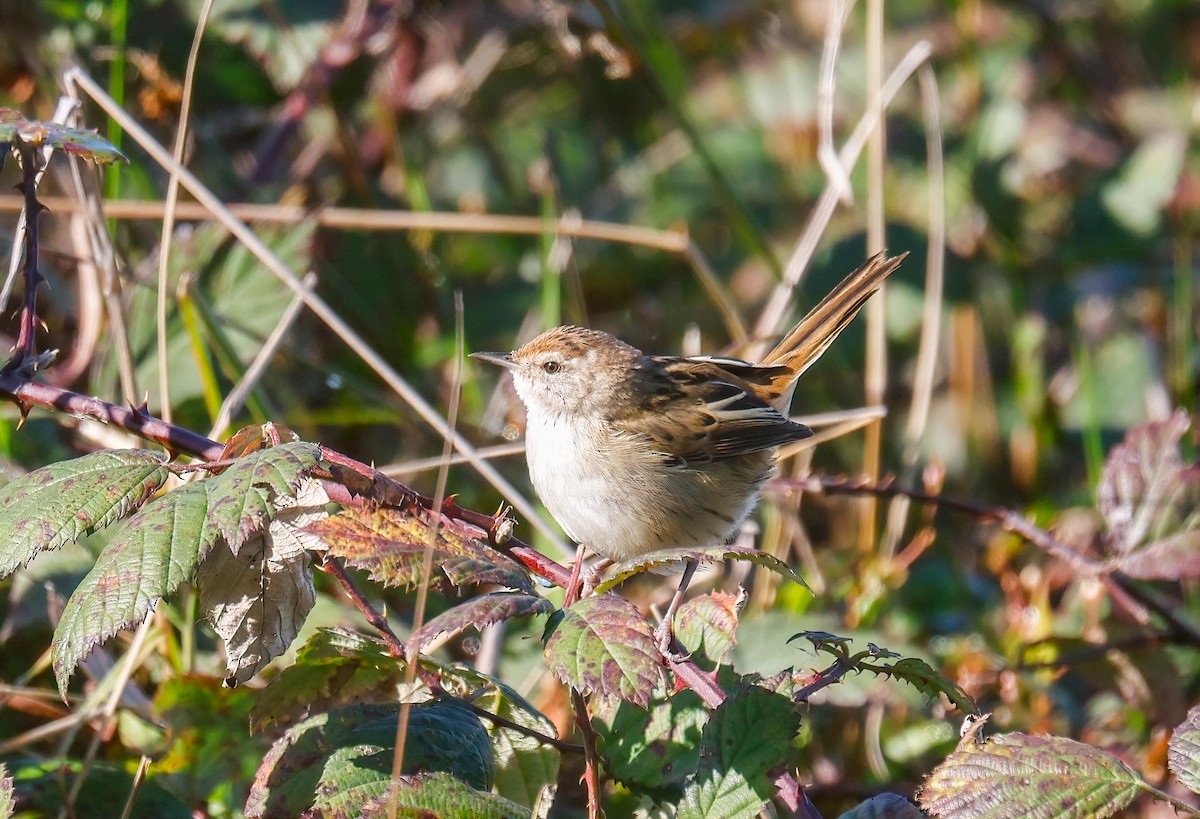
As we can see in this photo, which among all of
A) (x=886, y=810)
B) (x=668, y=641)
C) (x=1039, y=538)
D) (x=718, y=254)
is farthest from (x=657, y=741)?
(x=718, y=254)

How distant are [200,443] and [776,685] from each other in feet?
3.18

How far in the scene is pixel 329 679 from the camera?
209cm

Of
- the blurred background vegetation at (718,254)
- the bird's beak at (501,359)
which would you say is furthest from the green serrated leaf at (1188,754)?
the bird's beak at (501,359)

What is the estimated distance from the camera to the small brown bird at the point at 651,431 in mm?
2996

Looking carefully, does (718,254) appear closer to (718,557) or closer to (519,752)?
(519,752)

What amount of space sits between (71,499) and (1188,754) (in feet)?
5.30

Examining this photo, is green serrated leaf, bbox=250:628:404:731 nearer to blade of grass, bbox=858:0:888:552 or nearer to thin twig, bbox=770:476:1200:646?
thin twig, bbox=770:476:1200:646

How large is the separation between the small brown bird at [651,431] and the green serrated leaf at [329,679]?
86 cm

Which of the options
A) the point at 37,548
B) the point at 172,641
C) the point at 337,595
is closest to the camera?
the point at 37,548

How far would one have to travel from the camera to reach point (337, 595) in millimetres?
3398

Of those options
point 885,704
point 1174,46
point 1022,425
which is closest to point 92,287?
point 885,704

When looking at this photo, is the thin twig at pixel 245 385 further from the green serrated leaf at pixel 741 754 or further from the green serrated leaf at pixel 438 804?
the green serrated leaf at pixel 741 754

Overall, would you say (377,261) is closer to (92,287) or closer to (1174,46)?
(92,287)

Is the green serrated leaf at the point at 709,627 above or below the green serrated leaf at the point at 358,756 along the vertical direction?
above
